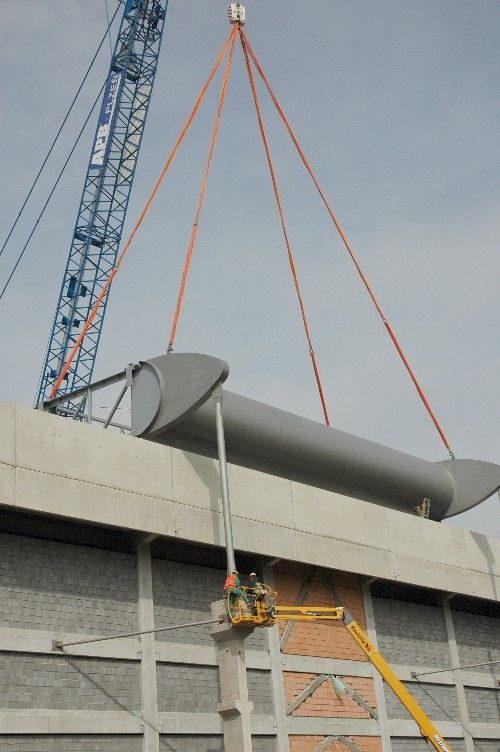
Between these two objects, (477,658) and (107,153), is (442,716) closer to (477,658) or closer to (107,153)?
(477,658)

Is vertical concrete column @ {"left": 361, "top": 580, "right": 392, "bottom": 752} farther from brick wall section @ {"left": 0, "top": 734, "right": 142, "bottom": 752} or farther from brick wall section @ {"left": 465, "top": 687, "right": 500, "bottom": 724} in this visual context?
brick wall section @ {"left": 0, "top": 734, "right": 142, "bottom": 752}

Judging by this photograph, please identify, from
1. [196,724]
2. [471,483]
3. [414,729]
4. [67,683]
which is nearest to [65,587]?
[67,683]

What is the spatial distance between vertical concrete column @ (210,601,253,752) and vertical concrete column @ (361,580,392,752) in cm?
834

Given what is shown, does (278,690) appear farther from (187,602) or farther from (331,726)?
(187,602)

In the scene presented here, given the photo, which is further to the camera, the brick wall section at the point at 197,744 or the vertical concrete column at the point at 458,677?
the vertical concrete column at the point at 458,677

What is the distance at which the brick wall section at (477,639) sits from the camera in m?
38.1

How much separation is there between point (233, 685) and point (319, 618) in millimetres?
4302

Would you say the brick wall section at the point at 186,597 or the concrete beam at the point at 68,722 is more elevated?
the brick wall section at the point at 186,597

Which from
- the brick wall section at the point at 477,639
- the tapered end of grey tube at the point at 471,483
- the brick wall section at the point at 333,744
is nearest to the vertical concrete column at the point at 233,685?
the brick wall section at the point at 333,744

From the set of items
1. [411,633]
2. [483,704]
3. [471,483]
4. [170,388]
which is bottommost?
[483,704]

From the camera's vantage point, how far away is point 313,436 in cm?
3456

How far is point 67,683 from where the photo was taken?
82.8 feet

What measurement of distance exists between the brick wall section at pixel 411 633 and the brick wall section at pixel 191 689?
6646 millimetres

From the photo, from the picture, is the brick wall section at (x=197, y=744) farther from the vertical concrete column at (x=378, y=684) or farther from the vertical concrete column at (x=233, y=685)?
the vertical concrete column at (x=378, y=684)
